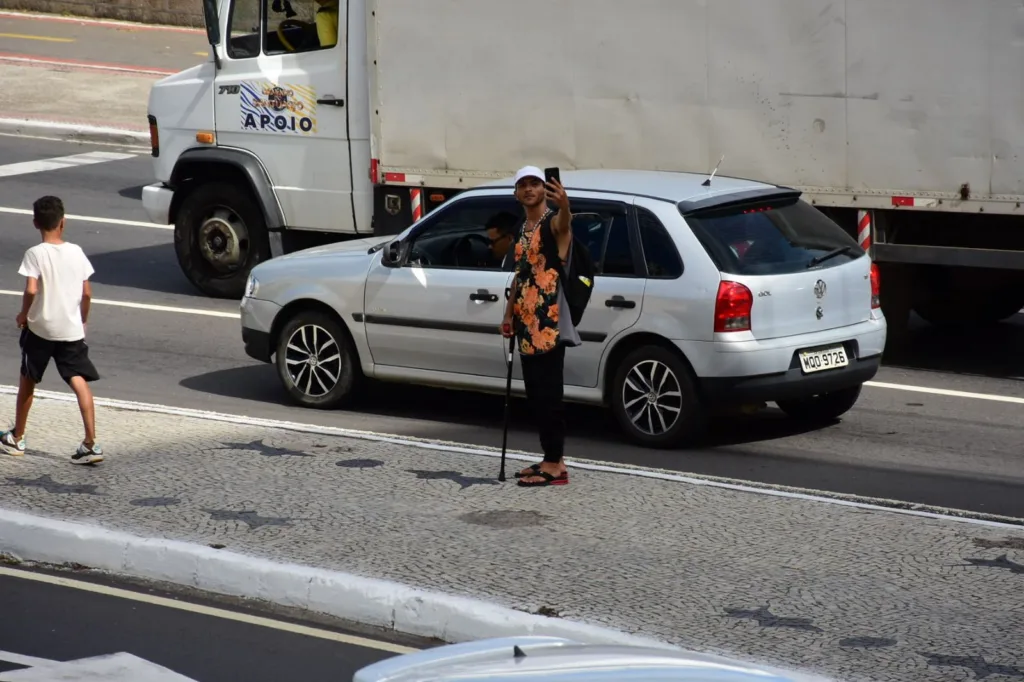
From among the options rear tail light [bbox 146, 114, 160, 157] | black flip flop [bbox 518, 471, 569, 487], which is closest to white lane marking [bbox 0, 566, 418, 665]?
black flip flop [bbox 518, 471, 569, 487]

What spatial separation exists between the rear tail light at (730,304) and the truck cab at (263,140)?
555 cm

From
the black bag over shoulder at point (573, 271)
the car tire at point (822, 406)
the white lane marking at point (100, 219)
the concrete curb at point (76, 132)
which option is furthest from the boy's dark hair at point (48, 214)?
the concrete curb at point (76, 132)

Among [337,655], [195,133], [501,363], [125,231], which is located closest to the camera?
[337,655]

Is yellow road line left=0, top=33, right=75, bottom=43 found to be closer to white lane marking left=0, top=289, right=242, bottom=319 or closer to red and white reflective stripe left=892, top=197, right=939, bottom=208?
white lane marking left=0, top=289, right=242, bottom=319

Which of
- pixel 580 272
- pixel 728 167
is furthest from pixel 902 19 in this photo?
pixel 580 272

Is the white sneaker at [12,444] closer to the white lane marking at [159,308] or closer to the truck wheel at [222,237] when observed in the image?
the white lane marking at [159,308]

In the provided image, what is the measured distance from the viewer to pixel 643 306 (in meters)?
9.45

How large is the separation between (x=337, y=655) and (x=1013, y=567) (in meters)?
2.98

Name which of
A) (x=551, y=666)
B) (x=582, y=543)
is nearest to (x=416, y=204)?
(x=582, y=543)

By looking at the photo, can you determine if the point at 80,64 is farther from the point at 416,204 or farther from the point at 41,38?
the point at 416,204

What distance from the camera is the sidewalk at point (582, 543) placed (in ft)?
20.2

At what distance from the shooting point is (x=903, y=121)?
11672 mm

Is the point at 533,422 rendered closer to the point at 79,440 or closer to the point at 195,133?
the point at 79,440

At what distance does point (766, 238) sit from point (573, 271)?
1890mm
